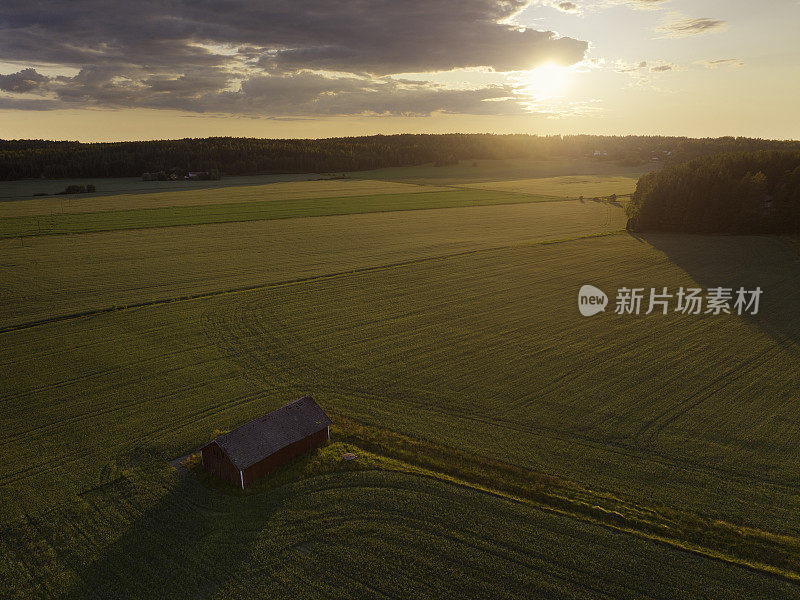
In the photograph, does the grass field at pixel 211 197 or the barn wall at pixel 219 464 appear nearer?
the barn wall at pixel 219 464

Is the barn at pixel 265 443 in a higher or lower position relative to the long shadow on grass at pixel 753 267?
lower

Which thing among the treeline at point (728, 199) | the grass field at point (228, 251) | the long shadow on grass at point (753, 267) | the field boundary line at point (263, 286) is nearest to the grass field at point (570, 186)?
the grass field at point (228, 251)

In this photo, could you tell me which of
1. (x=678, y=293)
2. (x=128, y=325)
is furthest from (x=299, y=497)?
(x=678, y=293)

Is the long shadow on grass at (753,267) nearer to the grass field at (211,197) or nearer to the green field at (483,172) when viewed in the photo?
the grass field at (211,197)

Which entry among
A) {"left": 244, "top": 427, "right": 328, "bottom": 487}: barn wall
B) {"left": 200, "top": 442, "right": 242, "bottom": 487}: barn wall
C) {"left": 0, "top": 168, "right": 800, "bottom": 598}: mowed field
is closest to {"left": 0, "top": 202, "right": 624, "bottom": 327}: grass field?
{"left": 0, "top": 168, "right": 800, "bottom": 598}: mowed field

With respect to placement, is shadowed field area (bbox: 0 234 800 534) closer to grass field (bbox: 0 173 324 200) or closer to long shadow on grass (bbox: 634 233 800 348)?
long shadow on grass (bbox: 634 233 800 348)
